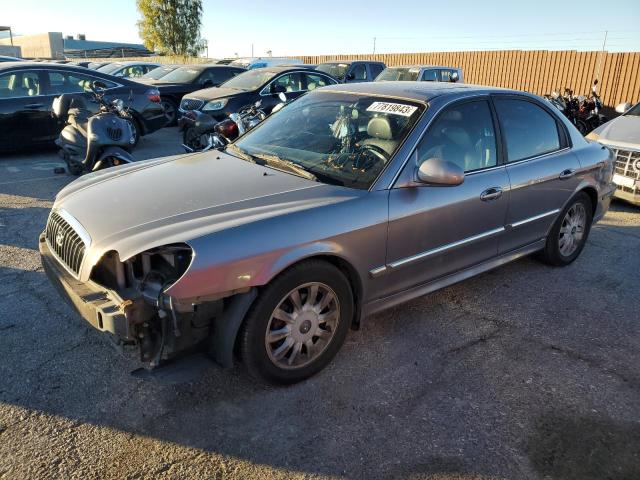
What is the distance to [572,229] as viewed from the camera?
15.9ft

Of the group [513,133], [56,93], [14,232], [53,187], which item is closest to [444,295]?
[513,133]

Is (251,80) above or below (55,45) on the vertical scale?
below

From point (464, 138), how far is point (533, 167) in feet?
2.68

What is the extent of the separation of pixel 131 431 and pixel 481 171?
283cm

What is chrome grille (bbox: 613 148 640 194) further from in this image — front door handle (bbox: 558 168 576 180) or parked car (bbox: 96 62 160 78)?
parked car (bbox: 96 62 160 78)

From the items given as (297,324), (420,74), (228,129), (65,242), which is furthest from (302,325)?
(420,74)

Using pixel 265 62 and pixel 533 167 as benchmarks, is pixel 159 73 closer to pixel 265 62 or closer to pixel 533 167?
pixel 265 62

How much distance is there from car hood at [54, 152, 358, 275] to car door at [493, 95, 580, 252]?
1.65 meters

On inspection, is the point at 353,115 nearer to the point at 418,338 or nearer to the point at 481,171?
the point at 481,171

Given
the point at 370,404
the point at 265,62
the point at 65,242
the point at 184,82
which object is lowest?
the point at 370,404

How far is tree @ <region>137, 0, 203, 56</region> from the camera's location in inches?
1452

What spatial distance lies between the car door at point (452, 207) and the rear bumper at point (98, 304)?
5.20 ft

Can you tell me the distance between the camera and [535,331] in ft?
12.3

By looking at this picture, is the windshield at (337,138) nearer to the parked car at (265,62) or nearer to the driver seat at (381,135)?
the driver seat at (381,135)
